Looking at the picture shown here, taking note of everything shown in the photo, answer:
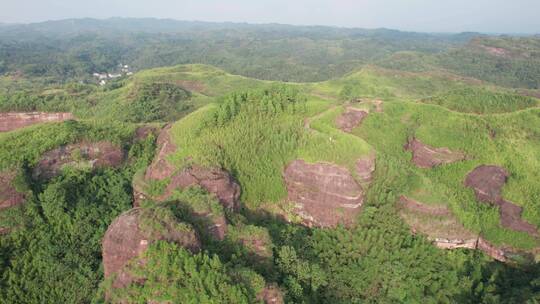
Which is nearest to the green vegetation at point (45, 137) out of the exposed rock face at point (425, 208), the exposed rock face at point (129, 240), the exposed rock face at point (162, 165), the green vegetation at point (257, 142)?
the exposed rock face at point (162, 165)

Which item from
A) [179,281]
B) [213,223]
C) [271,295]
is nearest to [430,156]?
[213,223]

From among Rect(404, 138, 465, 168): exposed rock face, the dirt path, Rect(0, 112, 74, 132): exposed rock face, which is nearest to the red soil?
Rect(0, 112, 74, 132): exposed rock face

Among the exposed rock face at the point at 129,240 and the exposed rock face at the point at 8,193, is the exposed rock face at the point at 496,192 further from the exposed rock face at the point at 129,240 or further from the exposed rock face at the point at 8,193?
the exposed rock face at the point at 8,193

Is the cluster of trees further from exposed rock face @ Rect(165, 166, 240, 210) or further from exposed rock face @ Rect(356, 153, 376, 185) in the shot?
exposed rock face @ Rect(356, 153, 376, 185)

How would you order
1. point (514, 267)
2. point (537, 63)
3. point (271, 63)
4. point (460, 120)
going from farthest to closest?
point (271, 63) < point (537, 63) < point (460, 120) < point (514, 267)

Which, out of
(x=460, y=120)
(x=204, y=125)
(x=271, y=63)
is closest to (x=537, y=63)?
(x=271, y=63)

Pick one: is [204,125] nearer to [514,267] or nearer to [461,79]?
[514,267]
